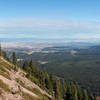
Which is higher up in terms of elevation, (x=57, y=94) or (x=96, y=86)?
(x=57, y=94)

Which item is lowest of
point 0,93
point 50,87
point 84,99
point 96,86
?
point 96,86

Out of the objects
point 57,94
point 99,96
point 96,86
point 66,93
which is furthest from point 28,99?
point 96,86

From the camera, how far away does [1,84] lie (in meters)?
39.7

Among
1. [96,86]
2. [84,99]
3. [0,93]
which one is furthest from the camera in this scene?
[96,86]

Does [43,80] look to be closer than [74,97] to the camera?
No

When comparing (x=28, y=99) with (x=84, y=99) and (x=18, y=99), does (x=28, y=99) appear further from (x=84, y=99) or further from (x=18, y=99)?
(x=84, y=99)

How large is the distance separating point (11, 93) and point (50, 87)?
5087 cm

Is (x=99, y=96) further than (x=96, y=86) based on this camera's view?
No

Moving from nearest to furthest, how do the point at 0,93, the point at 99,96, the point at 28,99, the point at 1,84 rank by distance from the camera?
1. the point at 0,93
2. the point at 1,84
3. the point at 28,99
4. the point at 99,96

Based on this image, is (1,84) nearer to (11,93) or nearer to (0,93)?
(11,93)

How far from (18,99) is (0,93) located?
18.6 ft

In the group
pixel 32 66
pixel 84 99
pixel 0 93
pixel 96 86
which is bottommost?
pixel 96 86

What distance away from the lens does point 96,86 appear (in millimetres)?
174125

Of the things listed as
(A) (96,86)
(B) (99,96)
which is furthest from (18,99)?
(A) (96,86)
